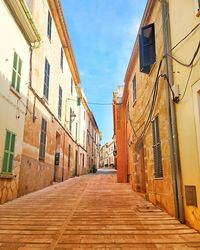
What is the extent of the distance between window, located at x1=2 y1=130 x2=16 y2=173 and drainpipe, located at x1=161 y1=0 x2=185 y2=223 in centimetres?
509

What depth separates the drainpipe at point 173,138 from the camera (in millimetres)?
5098

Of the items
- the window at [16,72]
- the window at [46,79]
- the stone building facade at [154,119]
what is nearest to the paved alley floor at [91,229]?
the stone building facade at [154,119]

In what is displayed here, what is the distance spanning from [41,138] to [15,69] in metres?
4.09

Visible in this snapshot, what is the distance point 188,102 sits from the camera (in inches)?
191

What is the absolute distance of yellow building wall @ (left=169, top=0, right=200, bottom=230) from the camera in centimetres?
443

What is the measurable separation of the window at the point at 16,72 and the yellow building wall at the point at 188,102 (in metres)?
5.42

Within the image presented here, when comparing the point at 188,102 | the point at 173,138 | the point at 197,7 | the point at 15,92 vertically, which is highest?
the point at 197,7

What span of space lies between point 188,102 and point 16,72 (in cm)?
613

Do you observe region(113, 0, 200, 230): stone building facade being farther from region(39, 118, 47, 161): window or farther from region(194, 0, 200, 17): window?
region(39, 118, 47, 161): window

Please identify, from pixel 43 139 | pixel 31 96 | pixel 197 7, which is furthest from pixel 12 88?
pixel 197 7

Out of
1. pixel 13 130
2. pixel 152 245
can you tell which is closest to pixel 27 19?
pixel 13 130

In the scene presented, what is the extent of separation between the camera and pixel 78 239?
12.5ft

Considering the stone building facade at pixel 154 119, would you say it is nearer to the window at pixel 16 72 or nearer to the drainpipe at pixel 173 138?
the drainpipe at pixel 173 138

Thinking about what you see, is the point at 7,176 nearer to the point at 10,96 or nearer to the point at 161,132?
the point at 10,96
